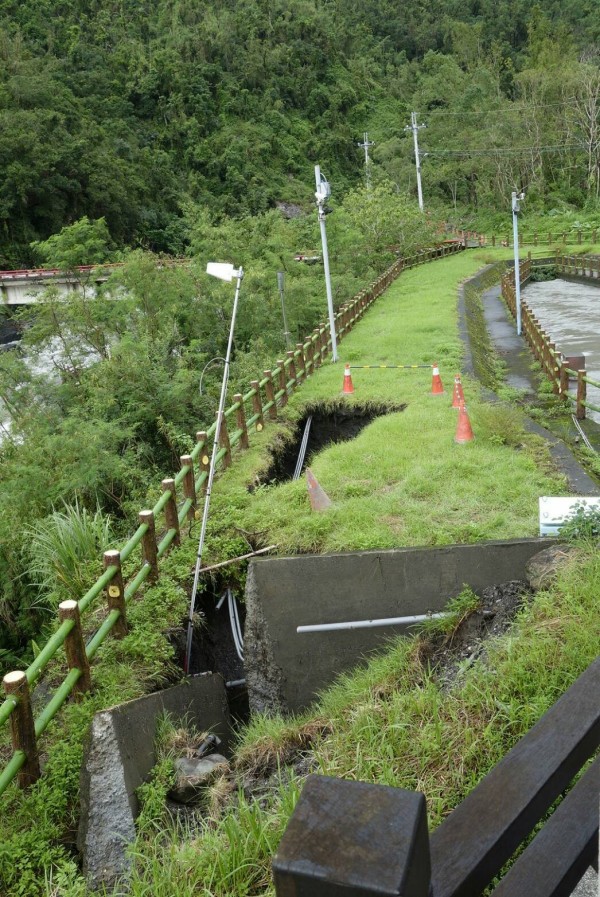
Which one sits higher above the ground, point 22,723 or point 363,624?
point 22,723

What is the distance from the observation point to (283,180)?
70625 millimetres

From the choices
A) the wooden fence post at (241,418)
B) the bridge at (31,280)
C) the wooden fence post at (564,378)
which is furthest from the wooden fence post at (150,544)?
the bridge at (31,280)

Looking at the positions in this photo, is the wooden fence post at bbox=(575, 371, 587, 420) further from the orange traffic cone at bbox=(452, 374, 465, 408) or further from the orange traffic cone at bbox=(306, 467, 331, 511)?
the orange traffic cone at bbox=(306, 467, 331, 511)

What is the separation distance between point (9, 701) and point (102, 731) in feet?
1.83

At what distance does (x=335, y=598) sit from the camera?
20.5 feet

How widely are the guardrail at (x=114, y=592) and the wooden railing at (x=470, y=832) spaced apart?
3435 mm

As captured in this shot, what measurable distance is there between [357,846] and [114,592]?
15.4 feet

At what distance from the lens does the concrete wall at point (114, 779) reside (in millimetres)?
3789

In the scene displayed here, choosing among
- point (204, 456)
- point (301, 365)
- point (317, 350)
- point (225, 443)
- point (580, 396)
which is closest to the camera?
point (204, 456)

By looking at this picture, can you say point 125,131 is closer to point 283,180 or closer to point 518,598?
point 283,180

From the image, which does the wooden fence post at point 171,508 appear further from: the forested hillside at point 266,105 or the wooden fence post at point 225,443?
the forested hillside at point 266,105

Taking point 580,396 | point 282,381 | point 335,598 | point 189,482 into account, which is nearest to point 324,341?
point 282,381

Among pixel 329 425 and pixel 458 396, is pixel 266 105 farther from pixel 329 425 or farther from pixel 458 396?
pixel 458 396

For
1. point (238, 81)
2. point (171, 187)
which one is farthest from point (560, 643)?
point (238, 81)
